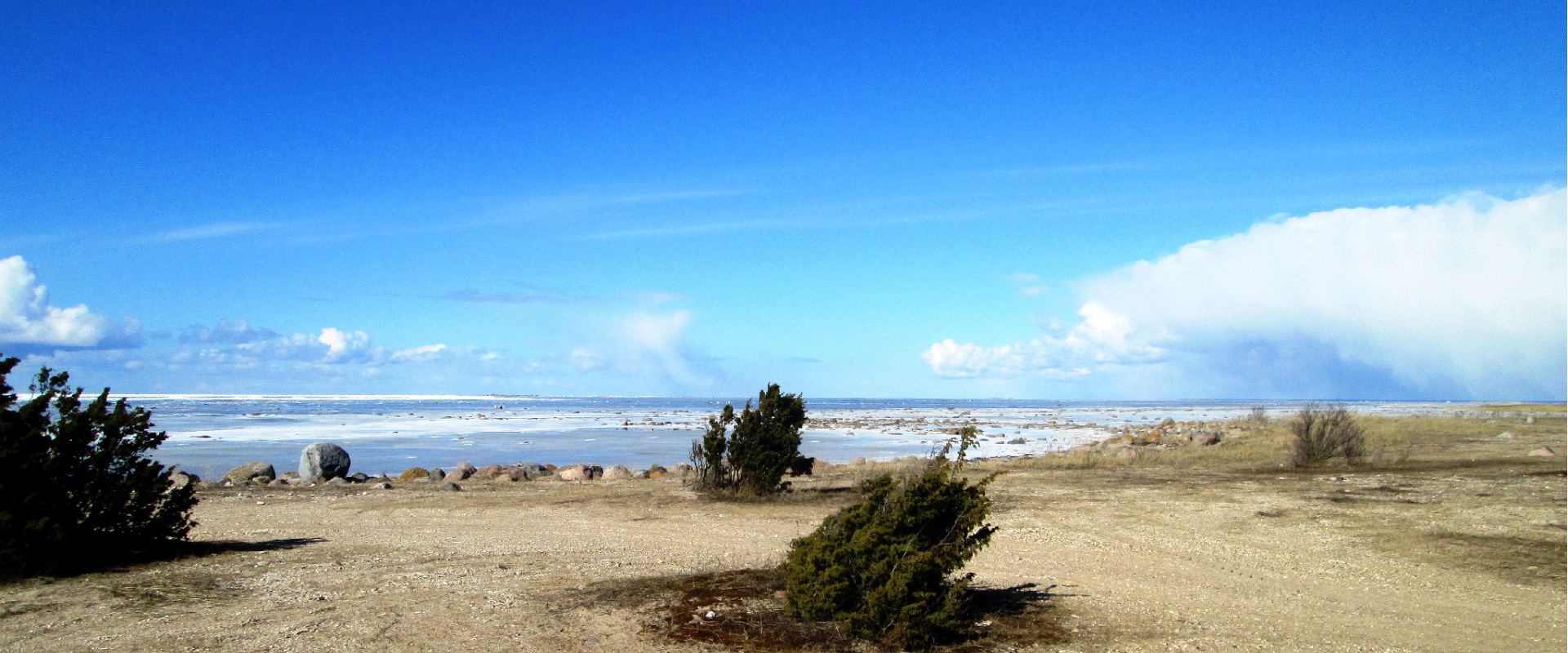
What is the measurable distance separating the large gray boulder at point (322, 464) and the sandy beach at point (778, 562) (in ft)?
9.32

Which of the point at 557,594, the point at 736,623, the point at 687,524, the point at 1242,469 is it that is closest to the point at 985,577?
the point at 736,623

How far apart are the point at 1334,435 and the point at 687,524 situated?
18846mm

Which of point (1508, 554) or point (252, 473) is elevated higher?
point (1508, 554)

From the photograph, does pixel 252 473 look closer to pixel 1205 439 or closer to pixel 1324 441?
pixel 1324 441

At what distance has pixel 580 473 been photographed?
24375 millimetres

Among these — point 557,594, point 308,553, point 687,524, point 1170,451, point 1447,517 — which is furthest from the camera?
point 1170,451

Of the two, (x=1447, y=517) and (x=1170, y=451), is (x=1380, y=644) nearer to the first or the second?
(x=1447, y=517)

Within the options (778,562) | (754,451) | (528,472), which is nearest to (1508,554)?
(778,562)

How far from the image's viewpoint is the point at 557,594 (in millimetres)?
8641

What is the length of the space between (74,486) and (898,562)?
30.4ft

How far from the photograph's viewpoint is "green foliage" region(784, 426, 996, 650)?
23.2ft

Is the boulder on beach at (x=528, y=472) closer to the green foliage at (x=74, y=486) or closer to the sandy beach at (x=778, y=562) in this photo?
the sandy beach at (x=778, y=562)

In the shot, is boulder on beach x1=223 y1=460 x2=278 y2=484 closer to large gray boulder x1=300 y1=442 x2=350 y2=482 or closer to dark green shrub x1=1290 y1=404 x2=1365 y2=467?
large gray boulder x1=300 y1=442 x2=350 y2=482

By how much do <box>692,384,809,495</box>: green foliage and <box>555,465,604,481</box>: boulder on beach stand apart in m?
5.67
